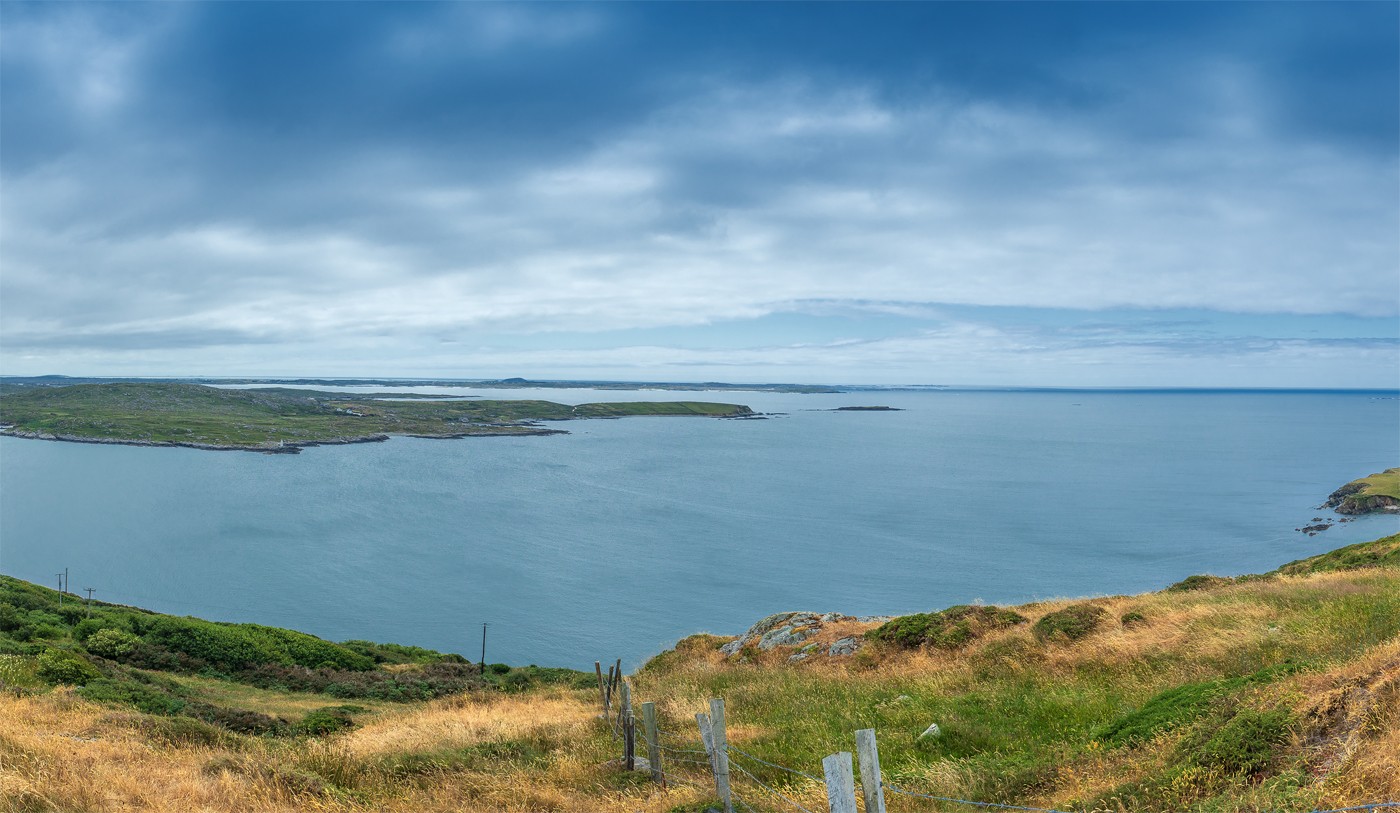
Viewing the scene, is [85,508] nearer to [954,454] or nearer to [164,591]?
[164,591]

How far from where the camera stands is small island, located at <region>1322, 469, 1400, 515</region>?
10644 centimetres

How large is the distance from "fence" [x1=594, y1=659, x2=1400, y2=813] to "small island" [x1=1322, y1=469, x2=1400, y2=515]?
13235cm

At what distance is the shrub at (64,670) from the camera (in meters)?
22.0

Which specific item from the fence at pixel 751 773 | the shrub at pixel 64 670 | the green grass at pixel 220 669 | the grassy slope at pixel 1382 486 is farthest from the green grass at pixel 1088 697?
the grassy slope at pixel 1382 486

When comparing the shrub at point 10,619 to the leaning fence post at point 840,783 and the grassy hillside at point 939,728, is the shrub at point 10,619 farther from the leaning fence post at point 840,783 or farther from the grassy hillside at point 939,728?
the leaning fence post at point 840,783

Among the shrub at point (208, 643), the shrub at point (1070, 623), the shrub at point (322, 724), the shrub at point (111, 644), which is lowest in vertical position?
the shrub at point (208, 643)

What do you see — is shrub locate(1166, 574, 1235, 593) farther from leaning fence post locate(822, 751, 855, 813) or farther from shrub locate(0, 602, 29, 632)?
shrub locate(0, 602, 29, 632)

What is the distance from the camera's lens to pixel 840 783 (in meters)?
6.34

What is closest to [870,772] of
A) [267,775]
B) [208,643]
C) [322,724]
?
[267,775]

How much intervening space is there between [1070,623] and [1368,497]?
402ft

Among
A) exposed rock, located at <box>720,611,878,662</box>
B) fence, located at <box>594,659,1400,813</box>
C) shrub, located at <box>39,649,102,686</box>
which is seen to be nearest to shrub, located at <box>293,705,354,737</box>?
shrub, located at <box>39,649,102,686</box>

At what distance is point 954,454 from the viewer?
7397 inches

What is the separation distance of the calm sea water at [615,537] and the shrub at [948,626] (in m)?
43.7

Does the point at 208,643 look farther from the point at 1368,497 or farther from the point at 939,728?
the point at 1368,497
